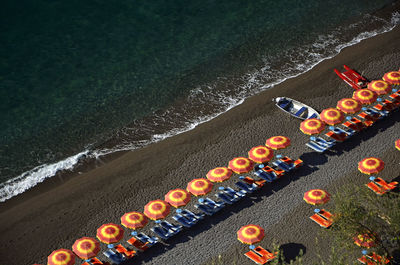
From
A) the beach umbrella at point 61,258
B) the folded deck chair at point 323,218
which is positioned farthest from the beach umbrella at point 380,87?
the beach umbrella at point 61,258

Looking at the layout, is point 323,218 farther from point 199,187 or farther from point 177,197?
point 177,197

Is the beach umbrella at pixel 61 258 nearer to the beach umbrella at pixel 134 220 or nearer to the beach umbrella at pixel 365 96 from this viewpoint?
the beach umbrella at pixel 134 220

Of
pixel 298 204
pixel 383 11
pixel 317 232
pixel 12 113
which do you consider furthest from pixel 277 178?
pixel 383 11

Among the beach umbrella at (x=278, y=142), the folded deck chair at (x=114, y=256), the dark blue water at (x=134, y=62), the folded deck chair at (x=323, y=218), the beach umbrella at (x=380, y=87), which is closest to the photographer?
the folded deck chair at (x=114, y=256)

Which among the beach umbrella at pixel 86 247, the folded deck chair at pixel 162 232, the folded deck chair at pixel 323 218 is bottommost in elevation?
the folded deck chair at pixel 162 232

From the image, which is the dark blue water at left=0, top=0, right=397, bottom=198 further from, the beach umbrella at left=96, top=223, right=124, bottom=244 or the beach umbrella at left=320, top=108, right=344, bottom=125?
the beach umbrella at left=96, top=223, right=124, bottom=244

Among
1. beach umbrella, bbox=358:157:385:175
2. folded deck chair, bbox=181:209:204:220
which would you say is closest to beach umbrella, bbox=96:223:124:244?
folded deck chair, bbox=181:209:204:220

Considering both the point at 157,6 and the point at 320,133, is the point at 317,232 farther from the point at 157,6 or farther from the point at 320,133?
the point at 157,6
